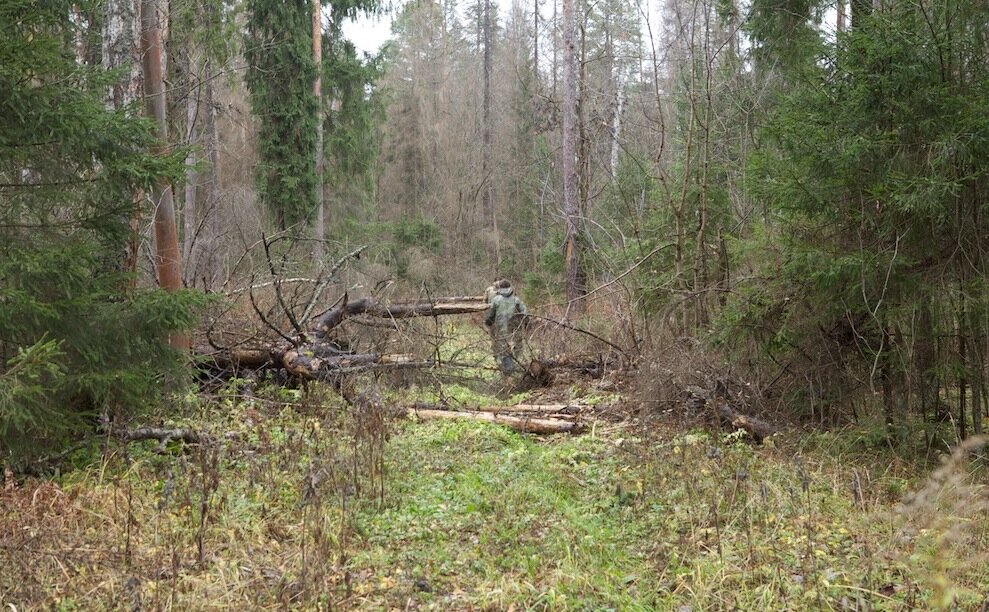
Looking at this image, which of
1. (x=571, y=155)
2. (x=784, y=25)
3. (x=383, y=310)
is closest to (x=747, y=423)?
(x=784, y=25)

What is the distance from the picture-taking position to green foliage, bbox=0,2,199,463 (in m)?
5.39

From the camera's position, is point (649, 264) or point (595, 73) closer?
point (649, 264)

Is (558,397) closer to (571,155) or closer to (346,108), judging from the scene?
(571,155)

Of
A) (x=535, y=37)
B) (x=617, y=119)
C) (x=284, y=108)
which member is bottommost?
(x=617, y=119)

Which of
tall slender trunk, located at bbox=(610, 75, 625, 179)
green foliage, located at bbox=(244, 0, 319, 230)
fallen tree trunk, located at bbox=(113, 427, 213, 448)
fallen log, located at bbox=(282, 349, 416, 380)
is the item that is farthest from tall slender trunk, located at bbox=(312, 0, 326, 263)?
fallen tree trunk, located at bbox=(113, 427, 213, 448)

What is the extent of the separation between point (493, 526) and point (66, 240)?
3.85 metres

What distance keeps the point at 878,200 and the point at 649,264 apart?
504 cm

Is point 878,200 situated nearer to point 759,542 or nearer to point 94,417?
point 759,542

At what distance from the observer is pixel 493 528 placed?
520 cm

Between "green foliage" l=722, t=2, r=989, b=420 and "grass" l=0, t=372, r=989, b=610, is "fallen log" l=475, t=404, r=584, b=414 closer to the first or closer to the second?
"grass" l=0, t=372, r=989, b=610

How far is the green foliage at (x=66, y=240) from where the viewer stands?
17.7 ft

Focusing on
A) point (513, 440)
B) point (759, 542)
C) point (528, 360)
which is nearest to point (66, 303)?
point (513, 440)

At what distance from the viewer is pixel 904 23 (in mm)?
6414

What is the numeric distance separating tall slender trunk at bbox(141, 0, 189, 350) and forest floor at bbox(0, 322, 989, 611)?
2061mm
